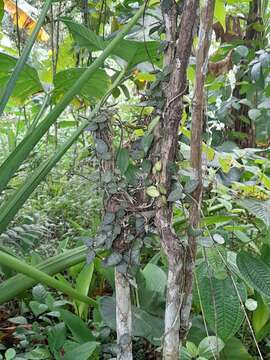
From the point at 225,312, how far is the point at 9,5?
2926mm

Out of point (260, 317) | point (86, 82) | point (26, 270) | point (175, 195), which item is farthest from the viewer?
point (86, 82)

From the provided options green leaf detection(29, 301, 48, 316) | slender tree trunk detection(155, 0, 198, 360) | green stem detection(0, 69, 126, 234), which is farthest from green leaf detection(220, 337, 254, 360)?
green stem detection(0, 69, 126, 234)

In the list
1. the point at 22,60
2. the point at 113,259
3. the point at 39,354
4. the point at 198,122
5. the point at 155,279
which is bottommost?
the point at 39,354

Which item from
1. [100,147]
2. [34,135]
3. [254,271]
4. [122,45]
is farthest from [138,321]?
[122,45]

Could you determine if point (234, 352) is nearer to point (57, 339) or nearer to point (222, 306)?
point (222, 306)

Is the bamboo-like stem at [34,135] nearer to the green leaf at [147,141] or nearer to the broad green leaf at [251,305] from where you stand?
the green leaf at [147,141]

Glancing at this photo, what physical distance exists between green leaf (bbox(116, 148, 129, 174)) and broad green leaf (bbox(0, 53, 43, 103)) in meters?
0.49

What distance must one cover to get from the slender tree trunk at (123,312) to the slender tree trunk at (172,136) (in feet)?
0.23

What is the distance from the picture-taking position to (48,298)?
1.15 m

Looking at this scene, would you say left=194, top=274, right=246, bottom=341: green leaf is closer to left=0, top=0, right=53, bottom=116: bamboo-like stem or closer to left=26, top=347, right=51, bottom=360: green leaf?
left=26, top=347, right=51, bottom=360: green leaf

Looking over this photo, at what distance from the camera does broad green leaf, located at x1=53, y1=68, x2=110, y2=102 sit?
1250 millimetres

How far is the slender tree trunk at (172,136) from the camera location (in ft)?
2.27

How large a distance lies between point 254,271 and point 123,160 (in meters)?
0.28

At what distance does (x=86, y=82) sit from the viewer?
1205 millimetres
